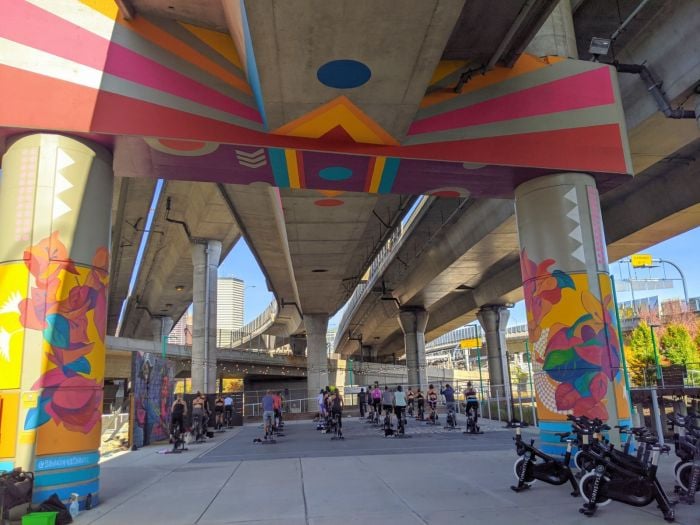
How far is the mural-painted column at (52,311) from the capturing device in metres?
7.71

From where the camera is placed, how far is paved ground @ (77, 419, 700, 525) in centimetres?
694

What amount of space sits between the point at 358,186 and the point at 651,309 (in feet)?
189

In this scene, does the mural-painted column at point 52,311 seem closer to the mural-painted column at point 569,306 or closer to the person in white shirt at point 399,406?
the mural-painted column at point 569,306

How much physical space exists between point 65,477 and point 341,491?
419cm

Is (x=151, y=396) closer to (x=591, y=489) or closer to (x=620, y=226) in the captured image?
(x=591, y=489)

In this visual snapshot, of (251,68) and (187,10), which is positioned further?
(187,10)

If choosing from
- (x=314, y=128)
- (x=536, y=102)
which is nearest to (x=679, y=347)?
(x=536, y=102)

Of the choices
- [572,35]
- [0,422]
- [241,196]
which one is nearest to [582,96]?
[572,35]

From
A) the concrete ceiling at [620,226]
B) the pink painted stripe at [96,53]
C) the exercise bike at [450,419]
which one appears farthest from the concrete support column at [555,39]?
the exercise bike at [450,419]

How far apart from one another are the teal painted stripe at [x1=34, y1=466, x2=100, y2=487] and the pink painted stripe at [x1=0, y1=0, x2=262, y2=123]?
6.17 m

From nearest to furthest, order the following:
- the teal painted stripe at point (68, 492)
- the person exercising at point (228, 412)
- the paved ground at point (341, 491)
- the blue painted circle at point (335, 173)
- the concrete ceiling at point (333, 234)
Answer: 1. the paved ground at point (341, 491)
2. the teal painted stripe at point (68, 492)
3. the blue painted circle at point (335, 173)
4. the concrete ceiling at point (333, 234)
5. the person exercising at point (228, 412)

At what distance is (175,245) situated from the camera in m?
39.0

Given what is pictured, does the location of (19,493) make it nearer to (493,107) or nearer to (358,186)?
(358,186)

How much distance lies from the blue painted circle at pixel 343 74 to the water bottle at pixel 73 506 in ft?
23.3
